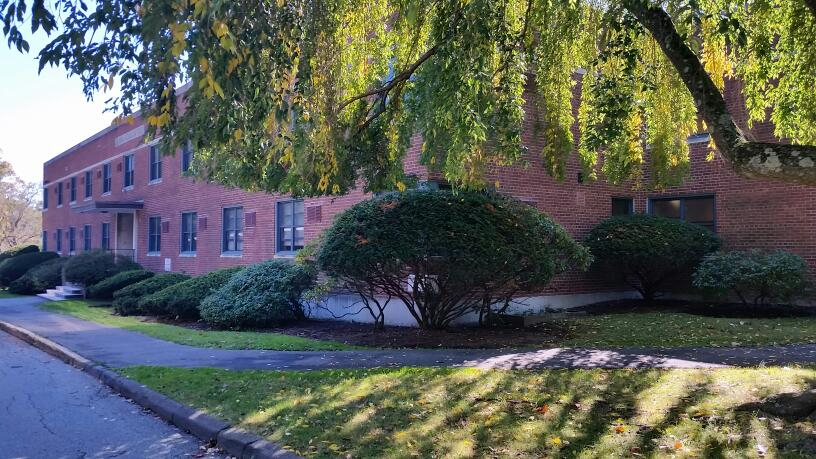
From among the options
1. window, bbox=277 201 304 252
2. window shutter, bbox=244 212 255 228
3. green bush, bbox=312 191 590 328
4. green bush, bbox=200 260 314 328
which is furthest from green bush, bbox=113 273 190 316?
green bush, bbox=312 191 590 328

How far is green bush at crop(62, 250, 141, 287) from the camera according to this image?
23422 millimetres

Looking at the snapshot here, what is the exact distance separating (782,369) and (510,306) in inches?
267

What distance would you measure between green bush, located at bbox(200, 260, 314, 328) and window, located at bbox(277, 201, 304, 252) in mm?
1911

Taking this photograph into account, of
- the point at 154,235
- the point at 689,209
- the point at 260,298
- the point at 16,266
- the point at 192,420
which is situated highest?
the point at 689,209

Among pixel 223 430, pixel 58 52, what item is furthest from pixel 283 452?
pixel 58 52

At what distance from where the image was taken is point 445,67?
8.09 metres

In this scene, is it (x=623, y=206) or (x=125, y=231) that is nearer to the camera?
(x=623, y=206)

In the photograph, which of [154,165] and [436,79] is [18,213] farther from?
[436,79]

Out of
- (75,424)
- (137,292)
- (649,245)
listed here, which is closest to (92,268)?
(137,292)

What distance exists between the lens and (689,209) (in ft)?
57.6

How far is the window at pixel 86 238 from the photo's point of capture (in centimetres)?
3391

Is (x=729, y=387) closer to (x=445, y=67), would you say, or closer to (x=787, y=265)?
(x=445, y=67)

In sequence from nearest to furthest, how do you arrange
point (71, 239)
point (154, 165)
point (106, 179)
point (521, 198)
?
point (521, 198)
point (154, 165)
point (106, 179)
point (71, 239)

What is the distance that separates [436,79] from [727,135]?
363 cm
